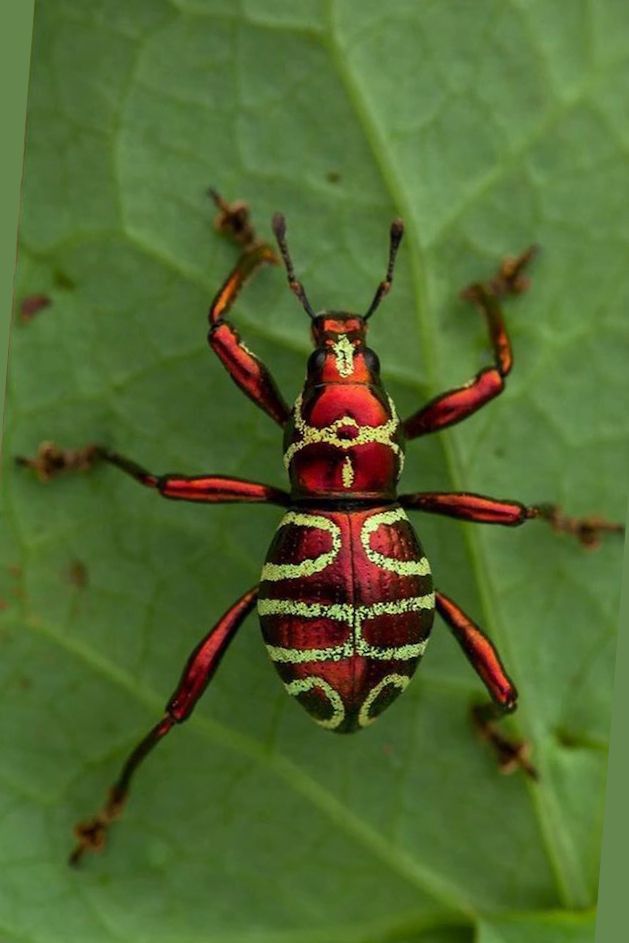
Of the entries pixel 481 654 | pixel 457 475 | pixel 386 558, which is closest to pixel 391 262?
pixel 457 475

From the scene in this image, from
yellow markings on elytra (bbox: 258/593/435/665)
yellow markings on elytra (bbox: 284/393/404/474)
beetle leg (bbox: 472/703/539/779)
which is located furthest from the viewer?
beetle leg (bbox: 472/703/539/779)

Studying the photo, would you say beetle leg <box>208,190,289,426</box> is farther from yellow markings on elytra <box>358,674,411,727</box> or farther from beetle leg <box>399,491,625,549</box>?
yellow markings on elytra <box>358,674,411,727</box>

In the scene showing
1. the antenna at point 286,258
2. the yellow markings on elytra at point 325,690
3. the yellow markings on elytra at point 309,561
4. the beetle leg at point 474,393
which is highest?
the antenna at point 286,258

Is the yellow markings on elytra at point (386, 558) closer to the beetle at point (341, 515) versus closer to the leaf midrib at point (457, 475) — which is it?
the beetle at point (341, 515)

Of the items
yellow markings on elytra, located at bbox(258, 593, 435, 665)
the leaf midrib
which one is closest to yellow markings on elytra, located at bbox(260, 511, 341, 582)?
yellow markings on elytra, located at bbox(258, 593, 435, 665)

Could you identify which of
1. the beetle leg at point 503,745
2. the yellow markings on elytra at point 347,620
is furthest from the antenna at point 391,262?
the beetle leg at point 503,745

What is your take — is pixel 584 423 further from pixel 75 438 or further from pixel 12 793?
pixel 12 793
